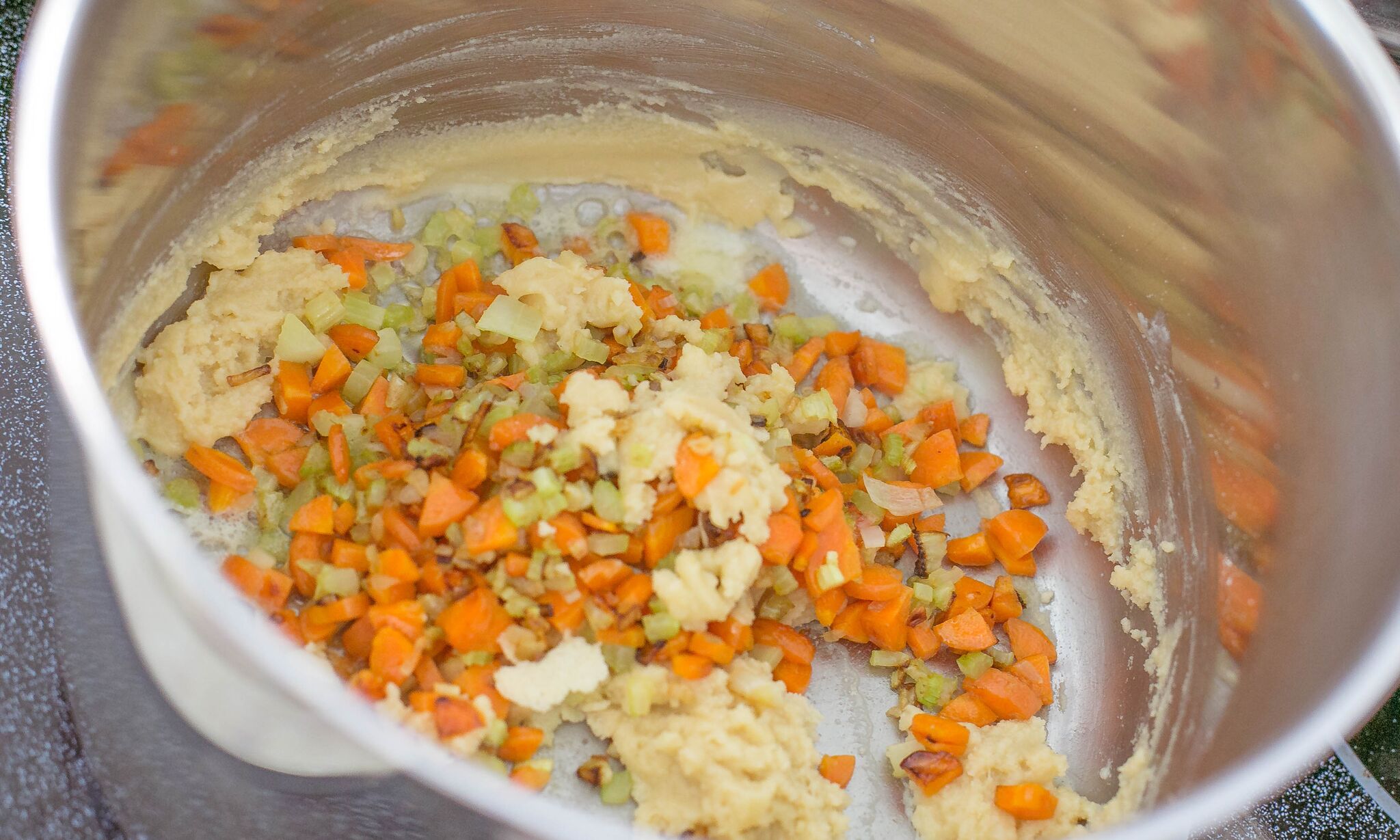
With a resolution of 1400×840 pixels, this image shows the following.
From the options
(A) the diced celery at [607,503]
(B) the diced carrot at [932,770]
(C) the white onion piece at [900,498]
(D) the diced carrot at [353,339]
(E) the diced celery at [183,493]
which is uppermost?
(C) the white onion piece at [900,498]

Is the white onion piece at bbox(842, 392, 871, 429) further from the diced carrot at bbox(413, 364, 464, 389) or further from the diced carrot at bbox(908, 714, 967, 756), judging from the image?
the diced carrot at bbox(413, 364, 464, 389)

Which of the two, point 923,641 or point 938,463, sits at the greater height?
point 938,463

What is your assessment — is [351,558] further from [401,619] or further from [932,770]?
[932,770]

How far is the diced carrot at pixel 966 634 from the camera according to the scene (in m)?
1.95

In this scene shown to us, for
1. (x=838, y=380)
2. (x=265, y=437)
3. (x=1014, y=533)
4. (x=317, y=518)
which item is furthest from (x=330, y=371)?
(x=1014, y=533)

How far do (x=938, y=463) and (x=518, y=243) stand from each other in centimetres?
96

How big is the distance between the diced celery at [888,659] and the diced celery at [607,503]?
0.56m

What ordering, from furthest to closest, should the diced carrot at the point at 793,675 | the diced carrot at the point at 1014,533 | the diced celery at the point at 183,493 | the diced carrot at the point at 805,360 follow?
1. the diced carrot at the point at 805,360
2. the diced carrot at the point at 1014,533
3. the diced carrot at the point at 793,675
4. the diced celery at the point at 183,493

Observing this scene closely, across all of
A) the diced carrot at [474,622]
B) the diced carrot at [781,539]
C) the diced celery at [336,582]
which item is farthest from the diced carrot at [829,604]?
the diced celery at [336,582]

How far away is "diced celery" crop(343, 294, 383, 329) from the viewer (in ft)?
6.51

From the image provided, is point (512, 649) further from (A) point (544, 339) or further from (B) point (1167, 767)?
(B) point (1167, 767)

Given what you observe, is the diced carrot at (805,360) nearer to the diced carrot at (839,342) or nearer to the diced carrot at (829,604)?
the diced carrot at (839,342)

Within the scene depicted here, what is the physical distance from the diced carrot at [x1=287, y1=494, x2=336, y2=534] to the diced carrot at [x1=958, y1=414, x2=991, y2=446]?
4.15ft

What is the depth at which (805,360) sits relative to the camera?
2195mm
